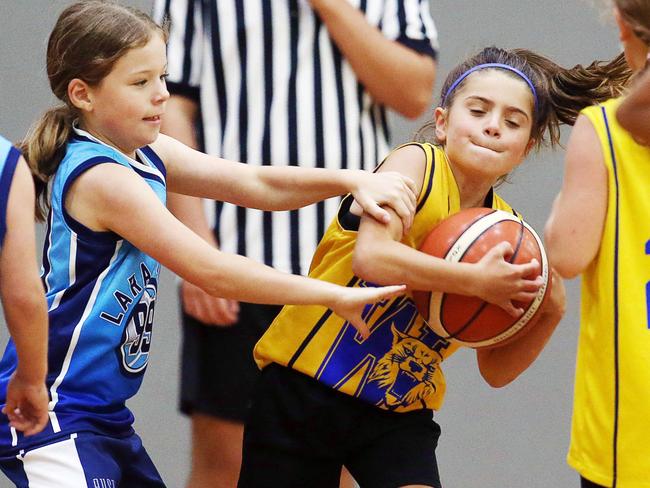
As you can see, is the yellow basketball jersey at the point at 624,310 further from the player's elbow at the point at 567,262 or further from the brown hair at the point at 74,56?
the brown hair at the point at 74,56

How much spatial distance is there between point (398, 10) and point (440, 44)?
1.21 m

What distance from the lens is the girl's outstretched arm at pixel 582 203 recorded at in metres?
2.50

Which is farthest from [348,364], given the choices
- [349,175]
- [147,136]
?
[147,136]

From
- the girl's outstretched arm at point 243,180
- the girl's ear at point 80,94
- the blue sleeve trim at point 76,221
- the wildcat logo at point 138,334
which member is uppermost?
the girl's ear at point 80,94

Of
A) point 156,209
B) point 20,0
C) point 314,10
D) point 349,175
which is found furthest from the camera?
point 20,0

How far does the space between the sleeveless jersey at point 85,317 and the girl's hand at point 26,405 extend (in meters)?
0.07

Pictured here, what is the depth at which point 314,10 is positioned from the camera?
3.48m

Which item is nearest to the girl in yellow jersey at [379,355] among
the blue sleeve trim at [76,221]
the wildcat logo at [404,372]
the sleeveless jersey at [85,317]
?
the wildcat logo at [404,372]

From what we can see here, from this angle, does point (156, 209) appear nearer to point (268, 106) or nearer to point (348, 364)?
point (348, 364)

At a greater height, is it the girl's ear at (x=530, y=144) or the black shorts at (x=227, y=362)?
the girl's ear at (x=530, y=144)

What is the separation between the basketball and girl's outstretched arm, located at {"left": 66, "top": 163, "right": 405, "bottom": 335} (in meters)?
0.28

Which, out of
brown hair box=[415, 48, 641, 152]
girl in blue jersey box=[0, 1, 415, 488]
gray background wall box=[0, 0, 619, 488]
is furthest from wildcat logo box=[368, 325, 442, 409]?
gray background wall box=[0, 0, 619, 488]

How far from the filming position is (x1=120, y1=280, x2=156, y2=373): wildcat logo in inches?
111

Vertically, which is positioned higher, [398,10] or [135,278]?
[398,10]
